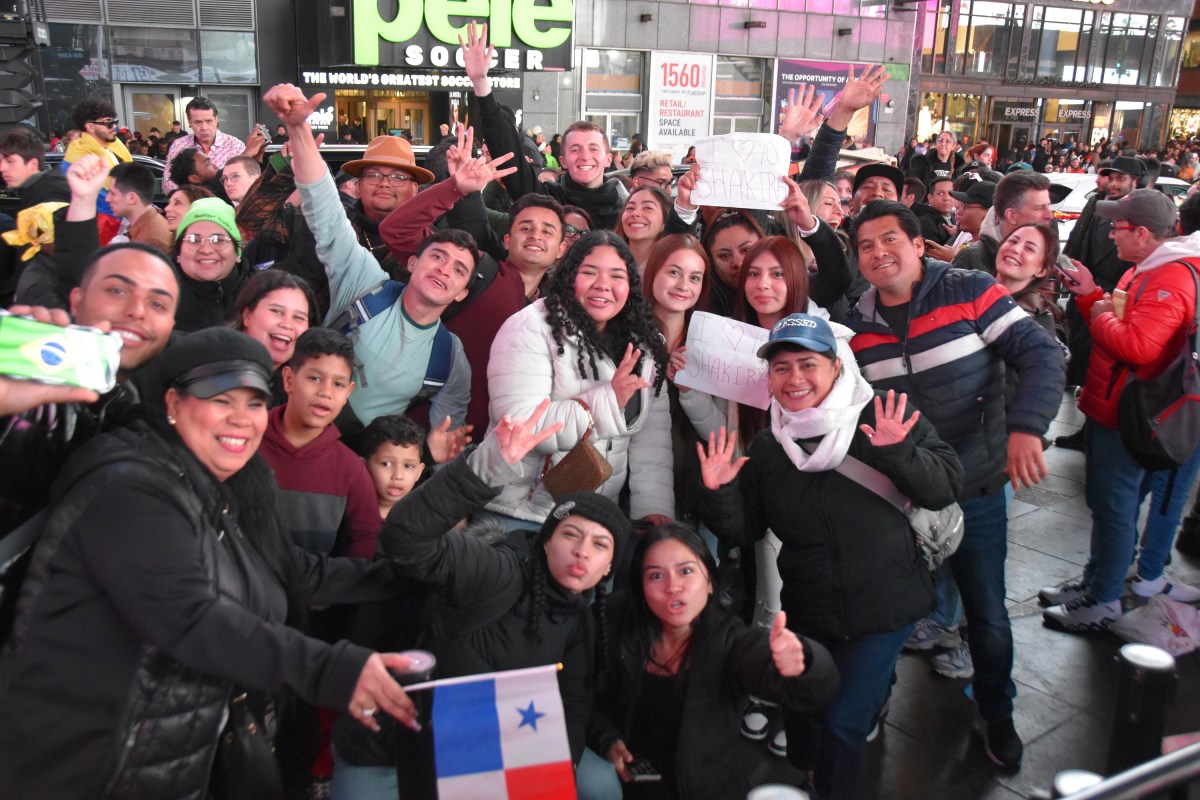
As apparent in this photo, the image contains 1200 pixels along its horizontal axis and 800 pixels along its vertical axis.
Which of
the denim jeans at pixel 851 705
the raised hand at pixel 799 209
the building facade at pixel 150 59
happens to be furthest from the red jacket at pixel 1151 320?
the building facade at pixel 150 59

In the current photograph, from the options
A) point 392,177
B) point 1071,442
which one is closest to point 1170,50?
point 1071,442

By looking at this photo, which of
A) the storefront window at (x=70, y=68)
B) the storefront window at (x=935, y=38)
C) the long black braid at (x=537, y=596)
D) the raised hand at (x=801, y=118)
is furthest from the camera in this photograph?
the storefront window at (x=935, y=38)

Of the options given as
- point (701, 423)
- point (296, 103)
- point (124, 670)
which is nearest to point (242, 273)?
point (296, 103)

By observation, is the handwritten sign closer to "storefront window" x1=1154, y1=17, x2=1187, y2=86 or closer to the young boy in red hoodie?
the young boy in red hoodie

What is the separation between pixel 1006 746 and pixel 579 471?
1.99 metres

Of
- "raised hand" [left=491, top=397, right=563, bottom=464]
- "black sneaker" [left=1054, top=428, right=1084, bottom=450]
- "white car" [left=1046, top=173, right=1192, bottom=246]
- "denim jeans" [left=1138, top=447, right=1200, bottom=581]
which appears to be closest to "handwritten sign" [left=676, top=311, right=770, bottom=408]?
"raised hand" [left=491, top=397, right=563, bottom=464]

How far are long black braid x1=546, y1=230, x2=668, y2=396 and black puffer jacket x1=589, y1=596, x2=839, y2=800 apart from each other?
43.5 inches

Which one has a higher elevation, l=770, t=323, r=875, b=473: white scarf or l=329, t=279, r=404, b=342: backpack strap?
l=329, t=279, r=404, b=342: backpack strap

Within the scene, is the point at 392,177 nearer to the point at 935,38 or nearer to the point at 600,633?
the point at 600,633

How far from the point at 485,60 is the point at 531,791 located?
3.93 metres

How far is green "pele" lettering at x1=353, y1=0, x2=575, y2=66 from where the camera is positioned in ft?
57.5

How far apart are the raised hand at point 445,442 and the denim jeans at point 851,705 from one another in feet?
4.87

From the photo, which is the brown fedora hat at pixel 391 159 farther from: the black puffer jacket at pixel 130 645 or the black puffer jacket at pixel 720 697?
the black puffer jacket at pixel 130 645

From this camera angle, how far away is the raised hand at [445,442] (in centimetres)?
343
